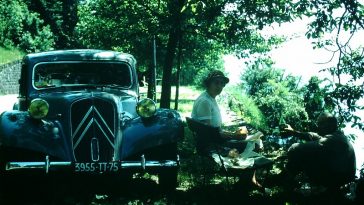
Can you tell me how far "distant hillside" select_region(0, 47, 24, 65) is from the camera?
24.6 meters

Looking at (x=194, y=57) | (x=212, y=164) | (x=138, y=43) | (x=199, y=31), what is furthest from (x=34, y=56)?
(x=194, y=57)

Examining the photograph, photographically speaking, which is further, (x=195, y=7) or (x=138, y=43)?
(x=138, y=43)

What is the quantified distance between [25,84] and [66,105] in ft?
5.07

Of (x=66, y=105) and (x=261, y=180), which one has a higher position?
(x=66, y=105)

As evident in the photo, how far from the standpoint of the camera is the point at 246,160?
5.64m

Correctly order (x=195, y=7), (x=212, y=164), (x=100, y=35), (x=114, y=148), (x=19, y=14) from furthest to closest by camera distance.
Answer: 1. (x=19, y=14)
2. (x=100, y=35)
3. (x=212, y=164)
4. (x=195, y=7)
5. (x=114, y=148)

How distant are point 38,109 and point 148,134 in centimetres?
151

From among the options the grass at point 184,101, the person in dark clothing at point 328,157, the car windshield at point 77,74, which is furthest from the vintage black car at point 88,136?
the grass at point 184,101

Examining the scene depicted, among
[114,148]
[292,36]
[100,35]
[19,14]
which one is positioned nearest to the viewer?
[114,148]

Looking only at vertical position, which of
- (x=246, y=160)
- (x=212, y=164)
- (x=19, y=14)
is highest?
(x=19, y=14)

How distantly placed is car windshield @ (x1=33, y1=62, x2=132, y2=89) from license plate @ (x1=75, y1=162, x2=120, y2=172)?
1882 millimetres

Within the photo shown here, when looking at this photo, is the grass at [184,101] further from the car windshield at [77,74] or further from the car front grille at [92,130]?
the car front grille at [92,130]

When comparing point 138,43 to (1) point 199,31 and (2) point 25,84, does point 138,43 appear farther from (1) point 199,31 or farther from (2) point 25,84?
(2) point 25,84

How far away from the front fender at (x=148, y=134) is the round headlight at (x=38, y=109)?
3.58ft
